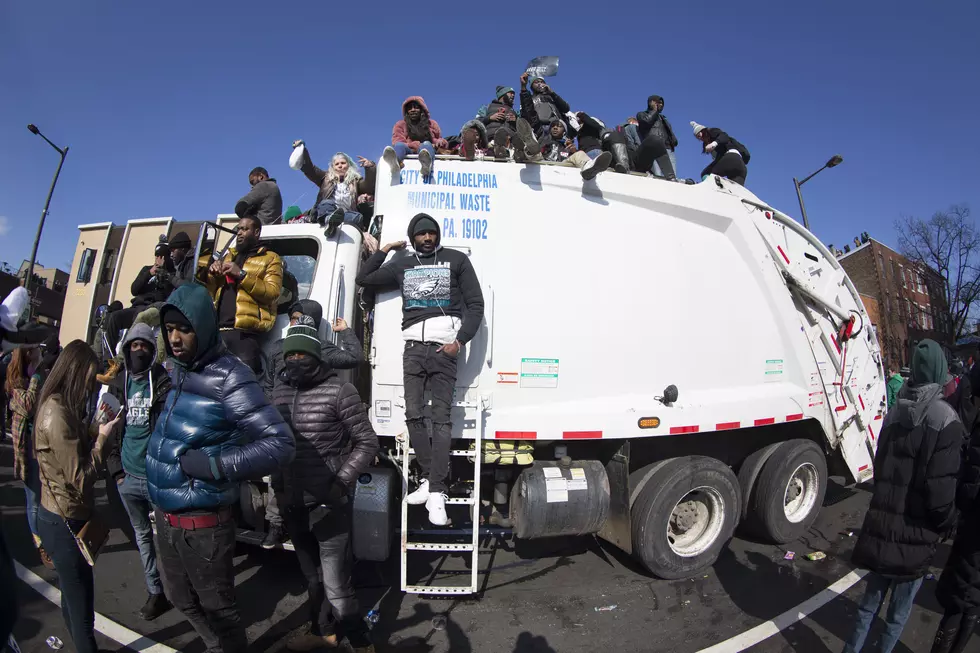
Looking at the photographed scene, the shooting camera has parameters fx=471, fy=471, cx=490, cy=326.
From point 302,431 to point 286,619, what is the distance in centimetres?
164

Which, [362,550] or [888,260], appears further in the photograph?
[888,260]

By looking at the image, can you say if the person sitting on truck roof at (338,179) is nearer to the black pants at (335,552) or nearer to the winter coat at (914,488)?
the black pants at (335,552)

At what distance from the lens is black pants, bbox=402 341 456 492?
331 cm

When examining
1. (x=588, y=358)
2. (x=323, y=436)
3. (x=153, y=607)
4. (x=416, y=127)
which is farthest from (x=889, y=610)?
(x=416, y=127)

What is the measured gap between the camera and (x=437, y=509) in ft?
A: 10.7

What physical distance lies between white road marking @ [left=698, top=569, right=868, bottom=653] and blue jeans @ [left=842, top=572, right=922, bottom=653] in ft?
1.99

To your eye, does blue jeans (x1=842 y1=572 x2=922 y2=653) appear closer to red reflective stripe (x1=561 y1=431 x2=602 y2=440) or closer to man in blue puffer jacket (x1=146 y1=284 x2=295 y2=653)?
red reflective stripe (x1=561 y1=431 x2=602 y2=440)

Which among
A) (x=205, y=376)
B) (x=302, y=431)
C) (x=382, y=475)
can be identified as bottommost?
(x=382, y=475)

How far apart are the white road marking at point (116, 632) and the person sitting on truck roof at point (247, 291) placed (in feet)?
6.23

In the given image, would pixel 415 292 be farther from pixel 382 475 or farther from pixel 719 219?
pixel 719 219

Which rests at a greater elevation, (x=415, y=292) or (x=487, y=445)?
(x=415, y=292)

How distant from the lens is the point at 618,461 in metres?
3.90

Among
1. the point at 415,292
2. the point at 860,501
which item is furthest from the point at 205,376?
the point at 860,501

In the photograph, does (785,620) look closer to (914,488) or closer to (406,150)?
(914,488)
